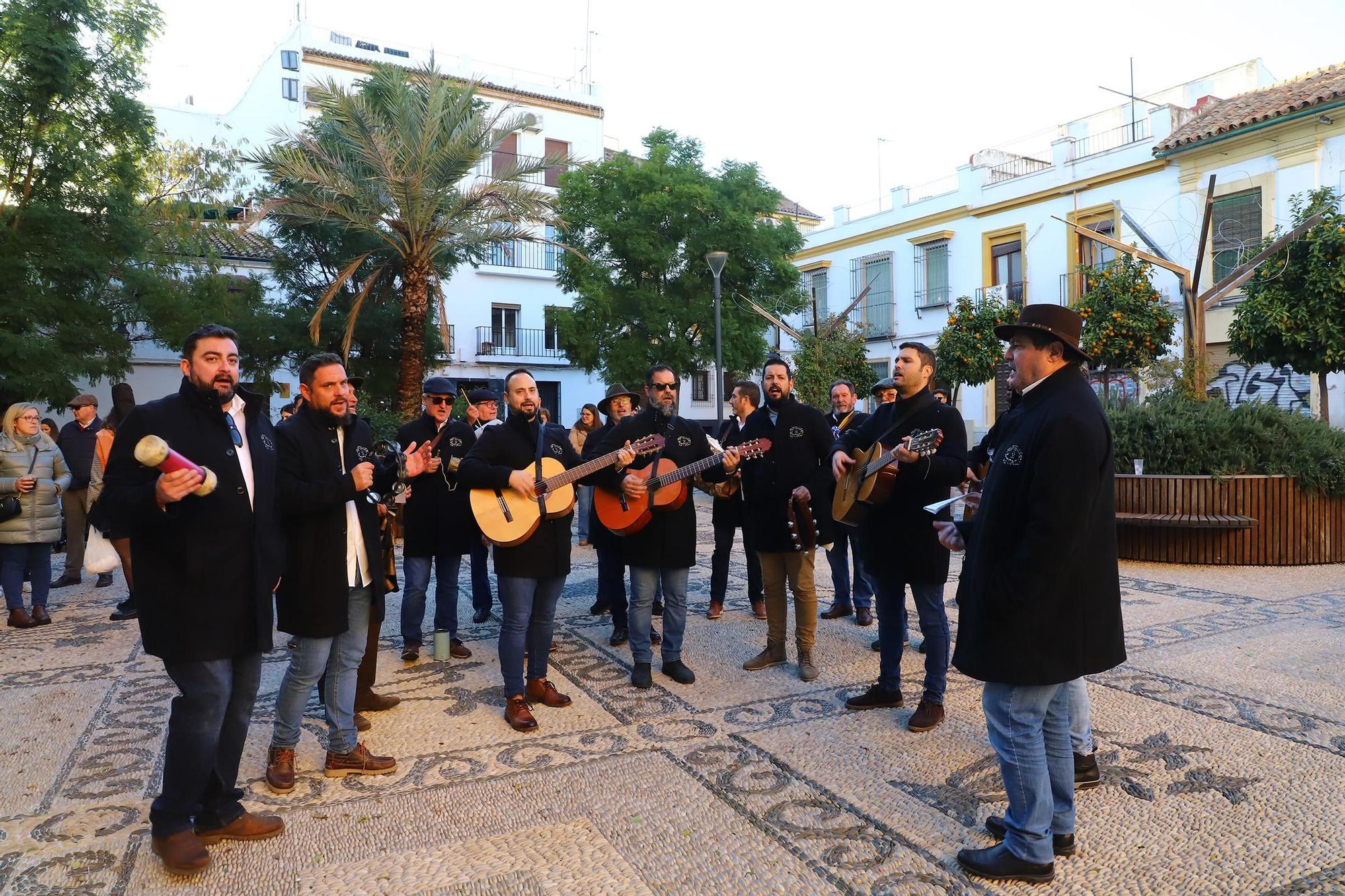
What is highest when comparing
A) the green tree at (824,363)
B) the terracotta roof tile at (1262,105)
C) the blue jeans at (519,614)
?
the terracotta roof tile at (1262,105)

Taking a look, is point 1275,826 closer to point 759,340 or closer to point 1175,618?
point 1175,618

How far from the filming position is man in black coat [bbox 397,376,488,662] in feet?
20.1

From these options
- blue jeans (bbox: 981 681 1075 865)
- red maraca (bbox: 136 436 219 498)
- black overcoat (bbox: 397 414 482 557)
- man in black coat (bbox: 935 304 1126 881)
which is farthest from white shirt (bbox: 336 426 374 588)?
blue jeans (bbox: 981 681 1075 865)

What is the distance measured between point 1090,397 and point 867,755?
210 centimetres

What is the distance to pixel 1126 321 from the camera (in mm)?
15539

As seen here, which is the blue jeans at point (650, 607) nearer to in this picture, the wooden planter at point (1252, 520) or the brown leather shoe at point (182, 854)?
the brown leather shoe at point (182, 854)

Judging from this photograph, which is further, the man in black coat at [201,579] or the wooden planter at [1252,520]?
the wooden planter at [1252,520]

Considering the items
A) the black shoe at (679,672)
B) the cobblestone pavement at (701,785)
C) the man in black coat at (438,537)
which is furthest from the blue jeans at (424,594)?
the black shoe at (679,672)

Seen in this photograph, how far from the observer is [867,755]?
14.0 ft

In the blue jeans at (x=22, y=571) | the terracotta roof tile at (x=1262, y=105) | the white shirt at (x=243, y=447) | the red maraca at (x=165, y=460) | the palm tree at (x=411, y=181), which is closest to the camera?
the red maraca at (x=165, y=460)

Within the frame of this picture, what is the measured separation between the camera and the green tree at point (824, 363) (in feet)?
63.6

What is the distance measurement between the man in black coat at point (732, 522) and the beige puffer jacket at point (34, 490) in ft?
18.3

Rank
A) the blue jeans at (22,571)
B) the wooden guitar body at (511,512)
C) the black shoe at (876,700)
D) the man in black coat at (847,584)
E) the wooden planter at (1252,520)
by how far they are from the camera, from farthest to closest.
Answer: the wooden planter at (1252,520), the blue jeans at (22,571), the man in black coat at (847,584), the black shoe at (876,700), the wooden guitar body at (511,512)

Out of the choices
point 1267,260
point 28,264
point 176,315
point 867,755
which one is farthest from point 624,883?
point 176,315
